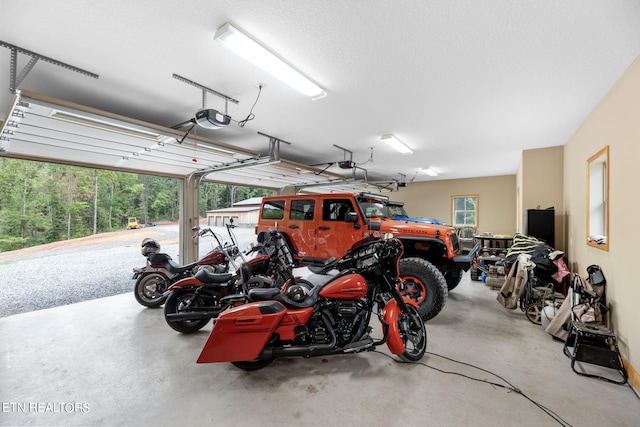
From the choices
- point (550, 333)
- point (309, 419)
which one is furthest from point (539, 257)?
point (309, 419)

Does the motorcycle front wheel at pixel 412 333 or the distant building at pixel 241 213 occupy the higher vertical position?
the distant building at pixel 241 213

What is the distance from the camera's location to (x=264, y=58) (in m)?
2.26

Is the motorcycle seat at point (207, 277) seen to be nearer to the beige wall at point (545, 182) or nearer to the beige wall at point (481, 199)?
the beige wall at point (545, 182)

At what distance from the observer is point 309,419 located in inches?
71.2

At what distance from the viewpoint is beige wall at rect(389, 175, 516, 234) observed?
864 centimetres

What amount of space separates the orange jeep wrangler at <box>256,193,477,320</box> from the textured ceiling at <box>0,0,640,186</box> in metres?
1.42

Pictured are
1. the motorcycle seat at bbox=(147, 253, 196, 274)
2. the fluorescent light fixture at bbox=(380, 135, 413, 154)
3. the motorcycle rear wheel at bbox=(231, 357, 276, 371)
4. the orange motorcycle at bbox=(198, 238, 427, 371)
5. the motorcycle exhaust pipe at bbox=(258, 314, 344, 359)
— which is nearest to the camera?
the orange motorcycle at bbox=(198, 238, 427, 371)

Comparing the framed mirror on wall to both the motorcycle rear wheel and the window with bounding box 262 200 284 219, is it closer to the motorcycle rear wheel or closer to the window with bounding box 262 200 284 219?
the motorcycle rear wheel

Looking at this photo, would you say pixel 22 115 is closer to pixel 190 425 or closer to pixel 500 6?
pixel 190 425

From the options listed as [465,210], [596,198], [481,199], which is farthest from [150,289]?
[481,199]

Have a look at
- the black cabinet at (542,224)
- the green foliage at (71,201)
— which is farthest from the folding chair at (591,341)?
the green foliage at (71,201)

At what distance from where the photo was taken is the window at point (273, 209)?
534 centimetres

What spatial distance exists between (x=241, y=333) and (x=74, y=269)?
5.78 metres

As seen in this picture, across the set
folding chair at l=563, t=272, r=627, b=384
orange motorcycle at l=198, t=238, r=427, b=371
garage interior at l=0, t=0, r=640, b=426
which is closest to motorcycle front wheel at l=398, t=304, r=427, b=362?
orange motorcycle at l=198, t=238, r=427, b=371
